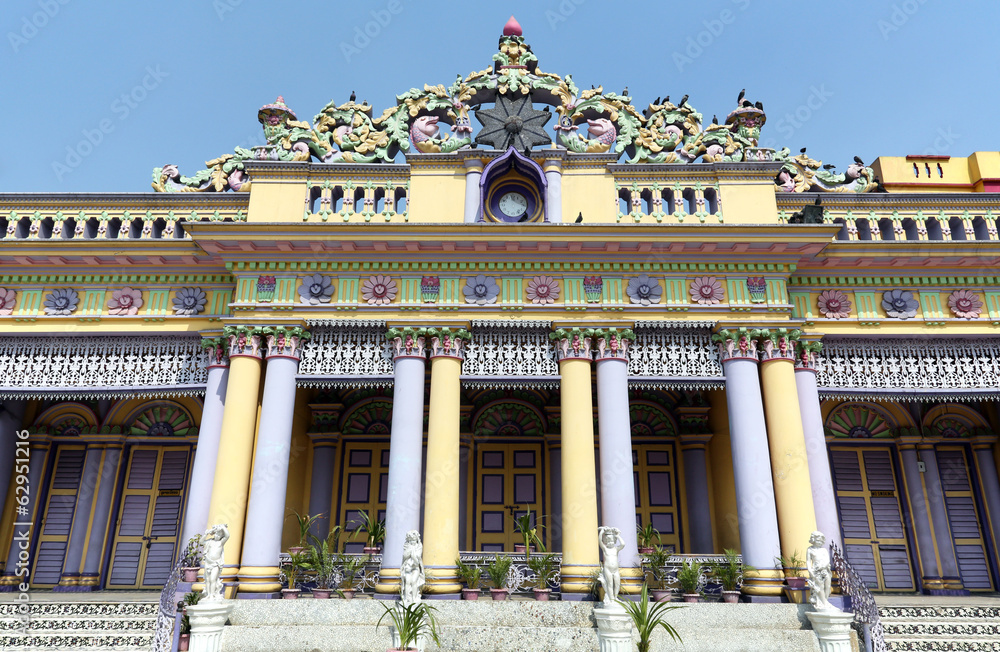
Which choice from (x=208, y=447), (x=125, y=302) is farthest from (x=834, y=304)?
(x=125, y=302)

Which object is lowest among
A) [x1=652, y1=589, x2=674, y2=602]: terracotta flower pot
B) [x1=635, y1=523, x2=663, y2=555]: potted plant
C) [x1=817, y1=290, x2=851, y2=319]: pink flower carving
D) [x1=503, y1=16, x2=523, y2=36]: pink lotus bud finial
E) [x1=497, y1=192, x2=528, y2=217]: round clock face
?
[x1=652, y1=589, x2=674, y2=602]: terracotta flower pot

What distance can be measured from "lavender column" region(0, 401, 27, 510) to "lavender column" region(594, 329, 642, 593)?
13.0 metres

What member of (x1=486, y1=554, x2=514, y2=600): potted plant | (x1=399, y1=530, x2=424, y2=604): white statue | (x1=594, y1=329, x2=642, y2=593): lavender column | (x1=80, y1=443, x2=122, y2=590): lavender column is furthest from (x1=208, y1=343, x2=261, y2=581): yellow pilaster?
(x1=594, y1=329, x2=642, y2=593): lavender column

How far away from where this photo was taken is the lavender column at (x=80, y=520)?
1454cm

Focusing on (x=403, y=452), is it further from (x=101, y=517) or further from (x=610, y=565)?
(x=101, y=517)

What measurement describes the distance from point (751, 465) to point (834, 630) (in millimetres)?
2979

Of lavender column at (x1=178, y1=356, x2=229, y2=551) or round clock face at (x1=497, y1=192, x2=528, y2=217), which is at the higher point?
round clock face at (x1=497, y1=192, x2=528, y2=217)

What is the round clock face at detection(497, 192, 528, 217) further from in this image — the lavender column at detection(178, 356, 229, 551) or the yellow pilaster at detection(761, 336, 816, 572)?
the lavender column at detection(178, 356, 229, 551)

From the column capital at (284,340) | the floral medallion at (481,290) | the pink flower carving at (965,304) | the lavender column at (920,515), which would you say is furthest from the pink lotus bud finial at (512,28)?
the lavender column at (920,515)

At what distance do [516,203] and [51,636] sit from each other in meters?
11.2

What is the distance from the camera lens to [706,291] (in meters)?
13.1

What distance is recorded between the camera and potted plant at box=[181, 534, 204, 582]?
11.2 m

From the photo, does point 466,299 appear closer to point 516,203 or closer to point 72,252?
point 516,203

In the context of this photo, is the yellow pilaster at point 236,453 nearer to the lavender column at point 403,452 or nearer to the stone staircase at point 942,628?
the lavender column at point 403,452
